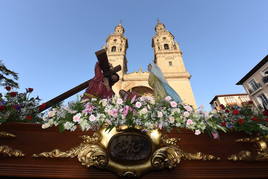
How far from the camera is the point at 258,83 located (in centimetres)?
2038

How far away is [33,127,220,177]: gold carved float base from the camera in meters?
1.92

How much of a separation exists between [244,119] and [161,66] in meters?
26.1

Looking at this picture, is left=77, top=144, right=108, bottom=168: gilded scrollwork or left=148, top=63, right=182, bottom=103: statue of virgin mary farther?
left=148, top=63, right=182, bottom=103: statue of virgin mary

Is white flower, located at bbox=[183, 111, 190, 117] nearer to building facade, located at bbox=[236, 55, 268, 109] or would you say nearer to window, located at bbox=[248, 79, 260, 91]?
building facade, located at bbox=[236, 55, 268, 109]

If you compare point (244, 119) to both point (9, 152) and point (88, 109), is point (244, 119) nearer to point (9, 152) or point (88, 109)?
point (88, 109)

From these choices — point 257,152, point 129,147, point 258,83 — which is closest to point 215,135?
point 257,152

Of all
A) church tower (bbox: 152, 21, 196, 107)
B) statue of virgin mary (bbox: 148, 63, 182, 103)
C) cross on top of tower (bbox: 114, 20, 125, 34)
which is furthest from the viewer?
cross on top of tower (bbox: 114, 20, 125, 34)

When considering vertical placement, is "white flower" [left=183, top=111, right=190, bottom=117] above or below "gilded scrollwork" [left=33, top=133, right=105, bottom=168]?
above

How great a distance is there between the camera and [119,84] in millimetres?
24672

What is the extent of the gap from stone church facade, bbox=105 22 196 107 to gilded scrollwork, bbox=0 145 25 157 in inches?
750

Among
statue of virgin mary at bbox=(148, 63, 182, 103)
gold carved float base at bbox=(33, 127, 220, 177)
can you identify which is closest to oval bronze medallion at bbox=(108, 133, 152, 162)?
gold carved float base at bbox=(33, 127, 220, 177)

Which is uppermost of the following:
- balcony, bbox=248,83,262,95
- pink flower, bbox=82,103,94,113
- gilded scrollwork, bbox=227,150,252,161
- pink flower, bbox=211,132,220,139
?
balcony, bbox=248,83,262,95

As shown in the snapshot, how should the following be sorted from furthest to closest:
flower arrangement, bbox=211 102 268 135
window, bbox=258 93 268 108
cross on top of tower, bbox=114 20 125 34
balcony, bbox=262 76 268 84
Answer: cross on top of tower, bbox=114 20 125 34, window, bbox=258 93 268 108, balcony, bbox=262 76 268 84, flower arrangement, bbox=211 102 268 135

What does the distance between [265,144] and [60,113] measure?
124 inches
